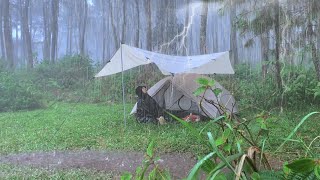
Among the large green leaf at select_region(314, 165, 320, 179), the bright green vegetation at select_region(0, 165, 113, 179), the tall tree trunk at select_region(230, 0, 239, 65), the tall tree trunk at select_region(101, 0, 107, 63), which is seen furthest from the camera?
the tall tree trunk at select_region(101, 0, 107, 63)

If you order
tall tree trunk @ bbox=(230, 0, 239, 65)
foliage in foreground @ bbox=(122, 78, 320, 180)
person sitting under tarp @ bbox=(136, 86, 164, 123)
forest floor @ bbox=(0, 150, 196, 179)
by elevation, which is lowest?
forest floor @ bbox=(0, 150, 196, 179)

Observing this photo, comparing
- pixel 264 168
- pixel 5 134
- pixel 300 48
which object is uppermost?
pixel 300 48

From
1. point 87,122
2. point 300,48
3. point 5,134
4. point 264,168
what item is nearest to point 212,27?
point 300,48

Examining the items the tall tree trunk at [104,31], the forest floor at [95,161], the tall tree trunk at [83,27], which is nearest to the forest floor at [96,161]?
the forest floor at [95,161]

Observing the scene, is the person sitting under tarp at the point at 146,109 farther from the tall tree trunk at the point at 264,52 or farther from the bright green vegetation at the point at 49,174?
the bright green vegetation at the point at 49,174

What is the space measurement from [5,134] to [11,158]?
1534 millimetres

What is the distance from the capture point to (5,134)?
16.6ft

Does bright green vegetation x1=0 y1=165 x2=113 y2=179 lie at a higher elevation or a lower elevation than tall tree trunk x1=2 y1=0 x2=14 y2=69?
lower

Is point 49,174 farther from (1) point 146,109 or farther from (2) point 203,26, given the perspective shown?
(2) point 203,26

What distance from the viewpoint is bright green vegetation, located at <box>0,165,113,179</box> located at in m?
2.89

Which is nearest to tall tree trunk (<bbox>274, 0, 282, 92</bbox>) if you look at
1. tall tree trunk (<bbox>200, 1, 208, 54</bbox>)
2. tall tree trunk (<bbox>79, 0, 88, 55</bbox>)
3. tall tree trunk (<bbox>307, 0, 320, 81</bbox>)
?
tall tree trunk (<bbox>307, 0, 320, 81</bbox>)

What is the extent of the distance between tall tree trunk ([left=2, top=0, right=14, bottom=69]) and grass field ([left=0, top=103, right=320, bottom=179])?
3.95 metres

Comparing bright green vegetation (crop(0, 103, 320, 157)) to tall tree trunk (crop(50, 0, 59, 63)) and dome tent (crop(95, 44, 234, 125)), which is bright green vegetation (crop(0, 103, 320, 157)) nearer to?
dome tent (crop(95, 44, 234, 125))

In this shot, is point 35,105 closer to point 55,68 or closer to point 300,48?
point 55,68
